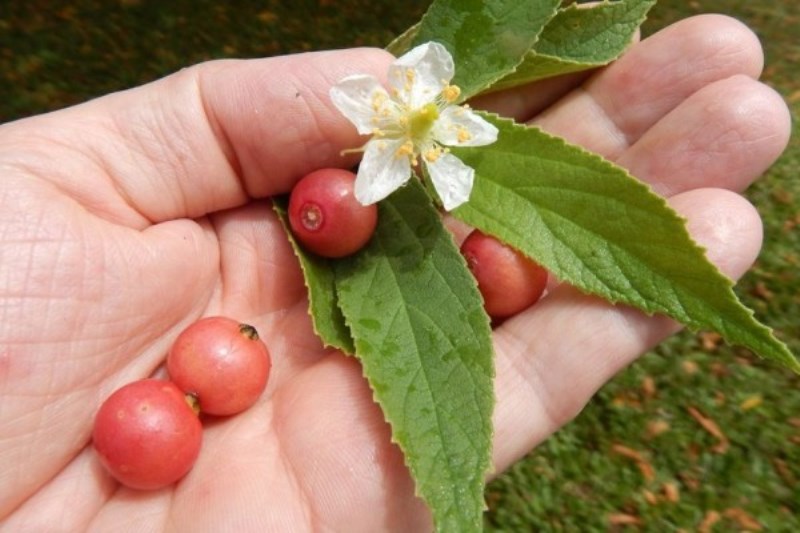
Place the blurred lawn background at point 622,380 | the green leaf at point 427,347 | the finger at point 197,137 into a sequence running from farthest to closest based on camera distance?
the blurred lawn background at point 622,380 → the finger at point 197,137 → the green leaf at point 427,347

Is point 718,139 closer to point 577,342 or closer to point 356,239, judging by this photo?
point 577,342

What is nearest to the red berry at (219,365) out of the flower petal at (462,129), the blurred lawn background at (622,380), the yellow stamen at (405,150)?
the yellow stamen at (405,150)

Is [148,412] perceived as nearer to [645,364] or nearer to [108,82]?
[645,364]

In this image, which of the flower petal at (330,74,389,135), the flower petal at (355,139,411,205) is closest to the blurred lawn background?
the flower petal at (355,139,411,205)

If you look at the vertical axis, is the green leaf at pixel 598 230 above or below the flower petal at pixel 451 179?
below

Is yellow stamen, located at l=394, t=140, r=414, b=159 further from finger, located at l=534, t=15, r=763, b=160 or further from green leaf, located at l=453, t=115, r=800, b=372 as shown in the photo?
finger, located at l=534, t=15, r=763, b=160

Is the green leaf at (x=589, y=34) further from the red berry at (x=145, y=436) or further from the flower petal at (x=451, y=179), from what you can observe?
the red berry at (x=145, y=436)

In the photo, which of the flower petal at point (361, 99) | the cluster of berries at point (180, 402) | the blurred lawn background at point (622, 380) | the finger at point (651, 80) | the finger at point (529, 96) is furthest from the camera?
the blurred lawn background at point (622, 380)

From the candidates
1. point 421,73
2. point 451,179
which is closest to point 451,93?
point 421,73
